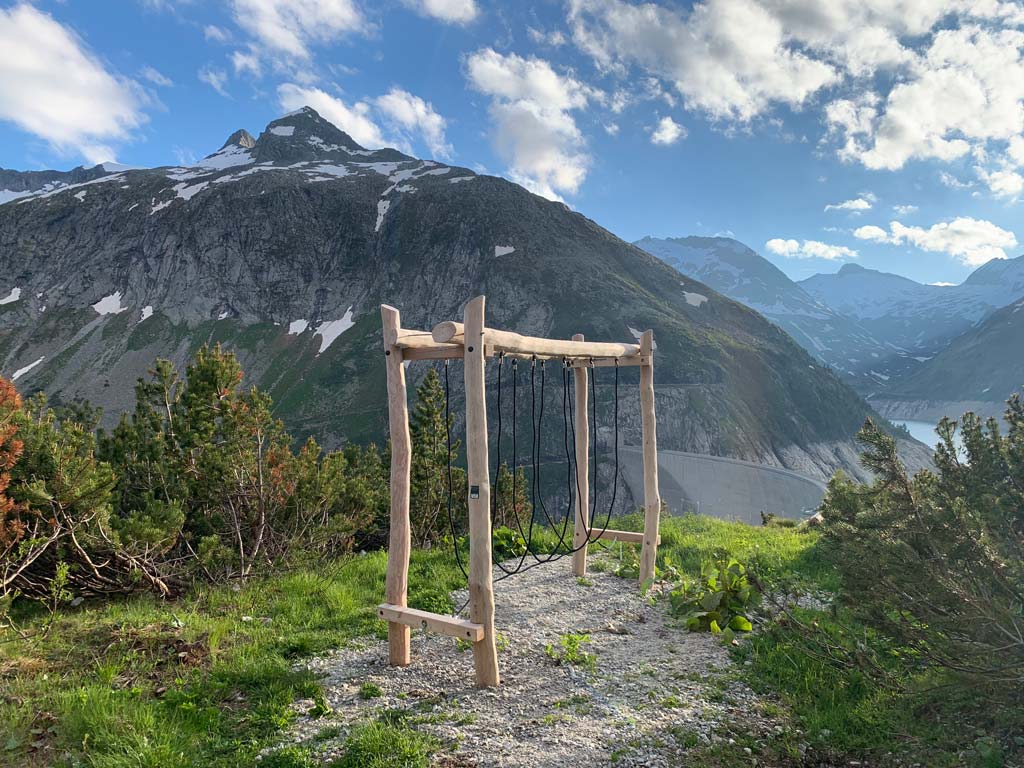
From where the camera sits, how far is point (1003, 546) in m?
4.02

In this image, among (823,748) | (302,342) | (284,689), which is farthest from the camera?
(302,342)

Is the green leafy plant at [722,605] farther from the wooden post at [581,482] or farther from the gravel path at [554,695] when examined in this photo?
the wooden post at [581,482]

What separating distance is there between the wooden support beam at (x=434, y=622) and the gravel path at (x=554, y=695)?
1.68 feet

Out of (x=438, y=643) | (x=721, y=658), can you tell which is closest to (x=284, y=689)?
(x=438, y=643)

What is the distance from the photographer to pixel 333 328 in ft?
345

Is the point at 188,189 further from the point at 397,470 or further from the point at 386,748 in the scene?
the point at 386,748

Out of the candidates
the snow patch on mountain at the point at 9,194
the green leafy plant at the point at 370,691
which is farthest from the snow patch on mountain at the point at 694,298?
the snow patch on mountain at the point at 9,194

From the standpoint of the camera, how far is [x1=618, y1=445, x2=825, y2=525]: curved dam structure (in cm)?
5672

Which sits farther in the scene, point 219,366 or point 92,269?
point 92,269

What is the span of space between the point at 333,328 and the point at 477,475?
105371 mm

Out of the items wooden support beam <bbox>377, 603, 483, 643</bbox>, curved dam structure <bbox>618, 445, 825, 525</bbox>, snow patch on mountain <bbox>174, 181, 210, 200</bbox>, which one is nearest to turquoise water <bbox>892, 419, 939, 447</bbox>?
curved dam structure <bbox>618, 445, 825, 525</bbox>

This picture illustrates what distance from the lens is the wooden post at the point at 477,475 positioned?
5.90m

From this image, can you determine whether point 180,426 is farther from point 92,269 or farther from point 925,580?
point 92,269

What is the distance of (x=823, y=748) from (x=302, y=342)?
352 feet
